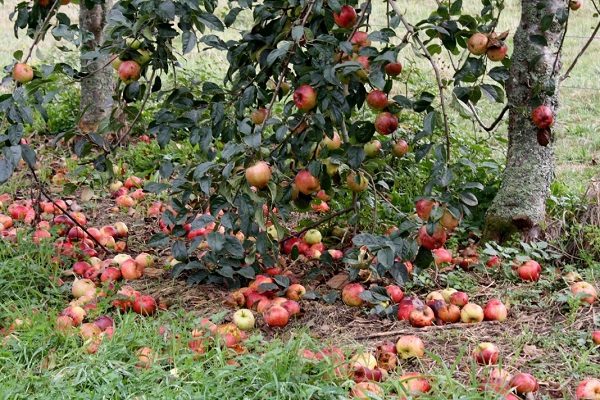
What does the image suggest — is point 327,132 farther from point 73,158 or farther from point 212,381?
point 73,158

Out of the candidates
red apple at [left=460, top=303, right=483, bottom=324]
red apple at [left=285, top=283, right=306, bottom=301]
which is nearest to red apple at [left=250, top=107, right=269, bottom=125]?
red apple at [left=285, top=283, right=306, bottom=301]

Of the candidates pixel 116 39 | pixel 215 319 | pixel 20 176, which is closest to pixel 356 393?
pixel 215 319

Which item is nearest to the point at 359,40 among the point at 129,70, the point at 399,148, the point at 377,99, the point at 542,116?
the point at 377,99

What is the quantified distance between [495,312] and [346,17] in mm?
1179

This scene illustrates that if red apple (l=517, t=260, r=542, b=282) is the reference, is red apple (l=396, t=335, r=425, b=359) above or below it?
below

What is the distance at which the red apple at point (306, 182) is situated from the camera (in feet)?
9.20

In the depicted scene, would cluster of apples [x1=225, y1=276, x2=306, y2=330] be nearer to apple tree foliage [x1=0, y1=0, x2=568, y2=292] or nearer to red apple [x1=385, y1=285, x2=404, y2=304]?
apple tree foliage [x1=0, y1=0, x2=568, y2=292]

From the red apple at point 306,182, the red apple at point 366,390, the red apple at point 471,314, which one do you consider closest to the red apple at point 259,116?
the red apple at point 306,182

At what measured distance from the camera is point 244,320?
2.84m

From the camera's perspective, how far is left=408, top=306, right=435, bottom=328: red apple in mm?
2838

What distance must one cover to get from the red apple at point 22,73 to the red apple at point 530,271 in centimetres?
202

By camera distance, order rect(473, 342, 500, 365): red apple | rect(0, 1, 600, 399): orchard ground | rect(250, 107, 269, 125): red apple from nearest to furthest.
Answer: rect(0, 1, 600, 399): orchard ground < rect(473, 342, 500, 365): red apple < rect(250, 107, 269, 125): red apple

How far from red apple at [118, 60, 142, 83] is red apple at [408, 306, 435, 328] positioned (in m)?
1.33

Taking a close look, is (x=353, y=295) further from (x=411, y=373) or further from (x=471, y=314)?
(x=411, y=373)
